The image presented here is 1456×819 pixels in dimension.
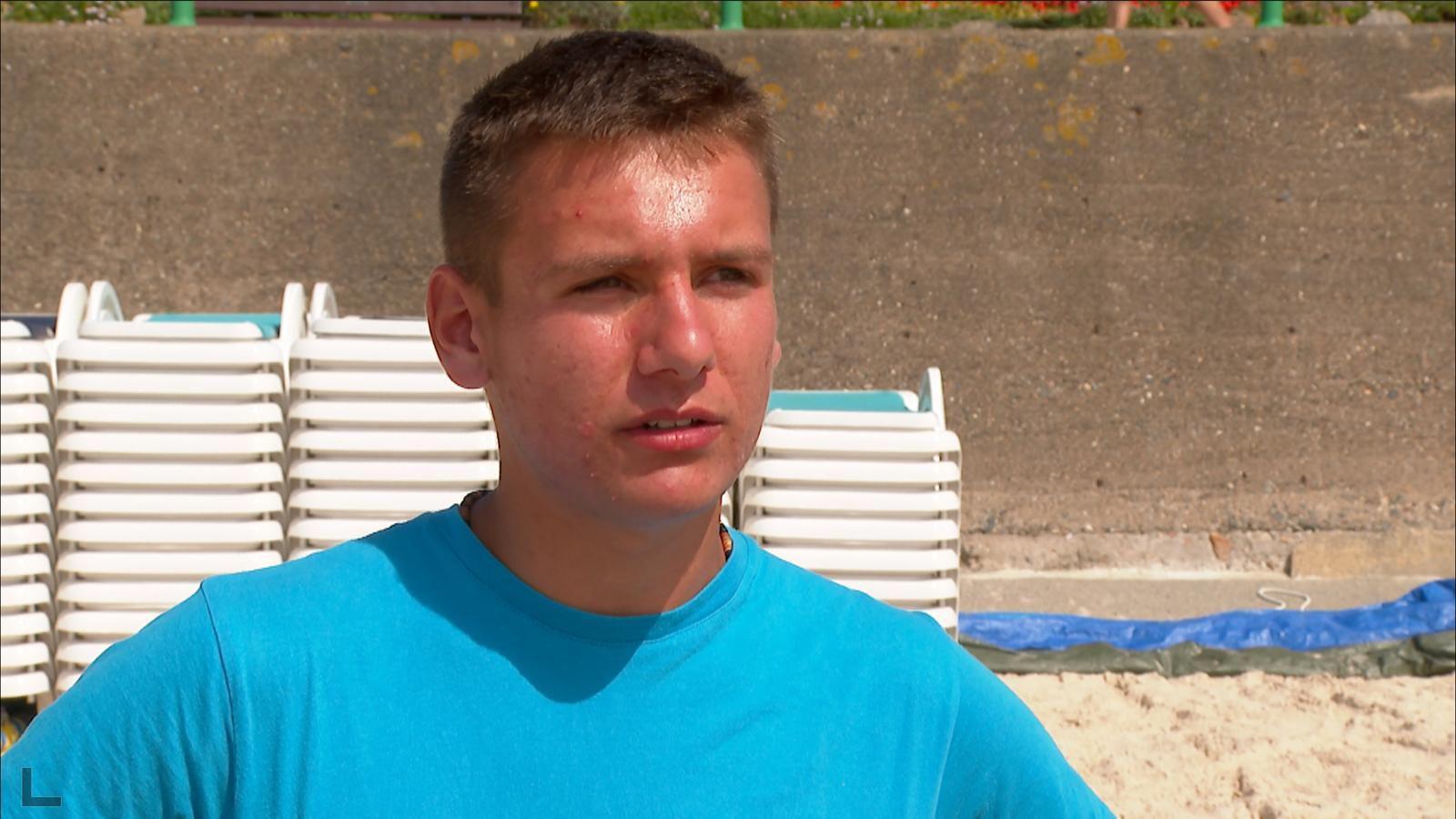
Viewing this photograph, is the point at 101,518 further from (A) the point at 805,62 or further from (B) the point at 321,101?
(A) the point at 805,62

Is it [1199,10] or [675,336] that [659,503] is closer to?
[675,336]

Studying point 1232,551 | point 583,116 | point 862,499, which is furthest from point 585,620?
point 1232,551

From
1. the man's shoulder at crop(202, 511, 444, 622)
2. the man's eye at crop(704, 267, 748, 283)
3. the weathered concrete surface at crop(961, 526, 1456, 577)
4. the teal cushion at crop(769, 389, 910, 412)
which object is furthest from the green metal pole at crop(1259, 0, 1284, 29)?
the man's shoulder at crop(202, 511, 444, 622)

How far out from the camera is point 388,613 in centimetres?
134

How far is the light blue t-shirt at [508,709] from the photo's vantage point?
126cm

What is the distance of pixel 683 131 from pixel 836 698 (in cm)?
52

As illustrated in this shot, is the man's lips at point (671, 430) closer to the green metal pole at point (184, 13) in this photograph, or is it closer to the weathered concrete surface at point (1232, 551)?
the weathered concrete surface at point (1232, 551)

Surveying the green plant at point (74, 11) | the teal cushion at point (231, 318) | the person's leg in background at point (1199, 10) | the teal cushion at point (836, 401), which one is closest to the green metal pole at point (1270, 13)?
the person's leg in background at point (1199, 10)

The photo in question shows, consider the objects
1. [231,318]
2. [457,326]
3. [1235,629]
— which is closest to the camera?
[457,326]

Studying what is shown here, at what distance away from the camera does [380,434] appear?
13.4 feet

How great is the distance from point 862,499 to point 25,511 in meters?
2.20

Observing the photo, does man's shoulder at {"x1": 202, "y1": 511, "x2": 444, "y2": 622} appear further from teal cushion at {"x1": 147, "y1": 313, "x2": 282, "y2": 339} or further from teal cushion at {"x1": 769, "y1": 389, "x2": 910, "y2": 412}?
teal cushion at {"x1": 147, "y1": 313, "x2": 282, "y2": 339}

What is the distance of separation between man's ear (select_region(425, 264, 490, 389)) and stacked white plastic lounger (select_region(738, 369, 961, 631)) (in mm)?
2643

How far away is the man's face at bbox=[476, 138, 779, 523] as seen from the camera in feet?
4.29
